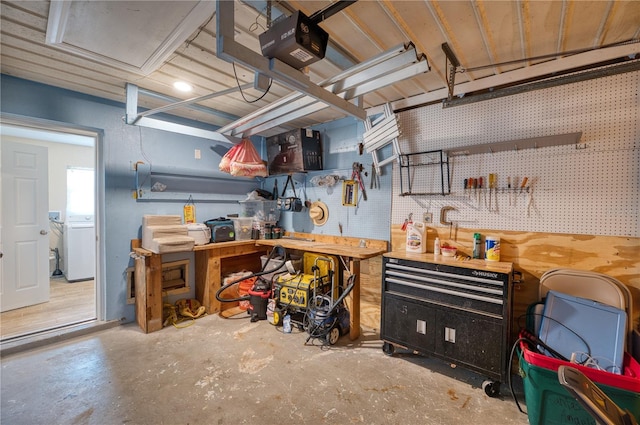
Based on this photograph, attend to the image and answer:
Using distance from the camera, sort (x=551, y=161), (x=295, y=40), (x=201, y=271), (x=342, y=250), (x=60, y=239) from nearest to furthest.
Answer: (x=295, y=40)
(x=551, y=161)
(x=342, y=250)
(x=201, y=271)
(x=60, y=239)

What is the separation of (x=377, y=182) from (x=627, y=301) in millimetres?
2122

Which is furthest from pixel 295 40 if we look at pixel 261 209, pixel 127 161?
pixel 261 209

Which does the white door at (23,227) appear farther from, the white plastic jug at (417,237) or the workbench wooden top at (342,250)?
the white plastic jug at (417,237)

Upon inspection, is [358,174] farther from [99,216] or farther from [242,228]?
[99,216]

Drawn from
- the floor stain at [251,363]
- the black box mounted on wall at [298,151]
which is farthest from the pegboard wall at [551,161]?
the floor stain at [251,363]

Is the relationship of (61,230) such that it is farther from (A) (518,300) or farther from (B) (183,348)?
(A) (518,300)

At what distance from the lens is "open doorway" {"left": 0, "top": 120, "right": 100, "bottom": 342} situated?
321 cm

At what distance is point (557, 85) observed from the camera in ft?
6.86

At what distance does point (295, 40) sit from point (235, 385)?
232 centimetres

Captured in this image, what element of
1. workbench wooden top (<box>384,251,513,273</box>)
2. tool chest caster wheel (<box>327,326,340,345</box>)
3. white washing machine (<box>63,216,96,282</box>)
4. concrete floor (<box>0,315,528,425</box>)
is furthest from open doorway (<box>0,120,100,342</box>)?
workbench wooden top (<box>384,251,513,273</box>)

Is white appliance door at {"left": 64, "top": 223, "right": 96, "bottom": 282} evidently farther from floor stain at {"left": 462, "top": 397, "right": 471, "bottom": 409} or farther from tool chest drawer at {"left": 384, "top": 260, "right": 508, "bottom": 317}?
floor stain at {"left": 462, "top": 397, "right": 471, "bottom": 409}

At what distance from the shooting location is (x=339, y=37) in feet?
6.07

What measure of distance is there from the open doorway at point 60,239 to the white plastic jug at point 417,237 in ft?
11.1

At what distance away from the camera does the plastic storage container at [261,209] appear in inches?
159
